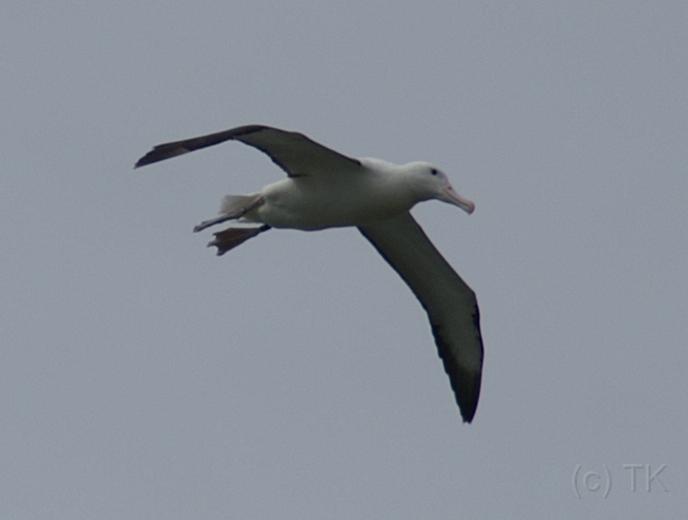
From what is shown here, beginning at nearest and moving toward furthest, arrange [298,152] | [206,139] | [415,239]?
[206,139] < [298,152] < [415,239]

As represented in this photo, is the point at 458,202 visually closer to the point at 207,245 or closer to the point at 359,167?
the point at 359,167

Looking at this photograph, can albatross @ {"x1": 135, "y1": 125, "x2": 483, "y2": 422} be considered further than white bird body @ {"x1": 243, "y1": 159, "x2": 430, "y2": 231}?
No

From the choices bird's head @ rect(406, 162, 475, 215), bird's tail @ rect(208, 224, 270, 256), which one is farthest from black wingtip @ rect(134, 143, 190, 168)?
bird's tail @ rect(208, 224, 270, 256)

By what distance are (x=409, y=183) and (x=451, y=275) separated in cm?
217

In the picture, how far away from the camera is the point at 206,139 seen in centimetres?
1683

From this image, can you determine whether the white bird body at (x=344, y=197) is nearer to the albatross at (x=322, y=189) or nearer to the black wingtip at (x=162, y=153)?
the albatross at (x=322, y=189)

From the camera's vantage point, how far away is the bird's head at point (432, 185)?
1831 centimetres

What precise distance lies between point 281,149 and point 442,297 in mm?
3351

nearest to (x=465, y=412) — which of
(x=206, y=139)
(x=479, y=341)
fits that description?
(x=479, y=341)

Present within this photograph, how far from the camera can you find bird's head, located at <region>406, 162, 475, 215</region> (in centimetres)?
1831

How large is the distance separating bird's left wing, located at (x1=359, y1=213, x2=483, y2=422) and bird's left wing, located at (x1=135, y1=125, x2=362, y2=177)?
1.46 m

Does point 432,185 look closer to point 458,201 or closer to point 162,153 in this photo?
point 458,201

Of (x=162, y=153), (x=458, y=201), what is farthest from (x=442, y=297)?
(x=162, y=153)

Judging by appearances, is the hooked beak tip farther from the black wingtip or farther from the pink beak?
the black wingtip
